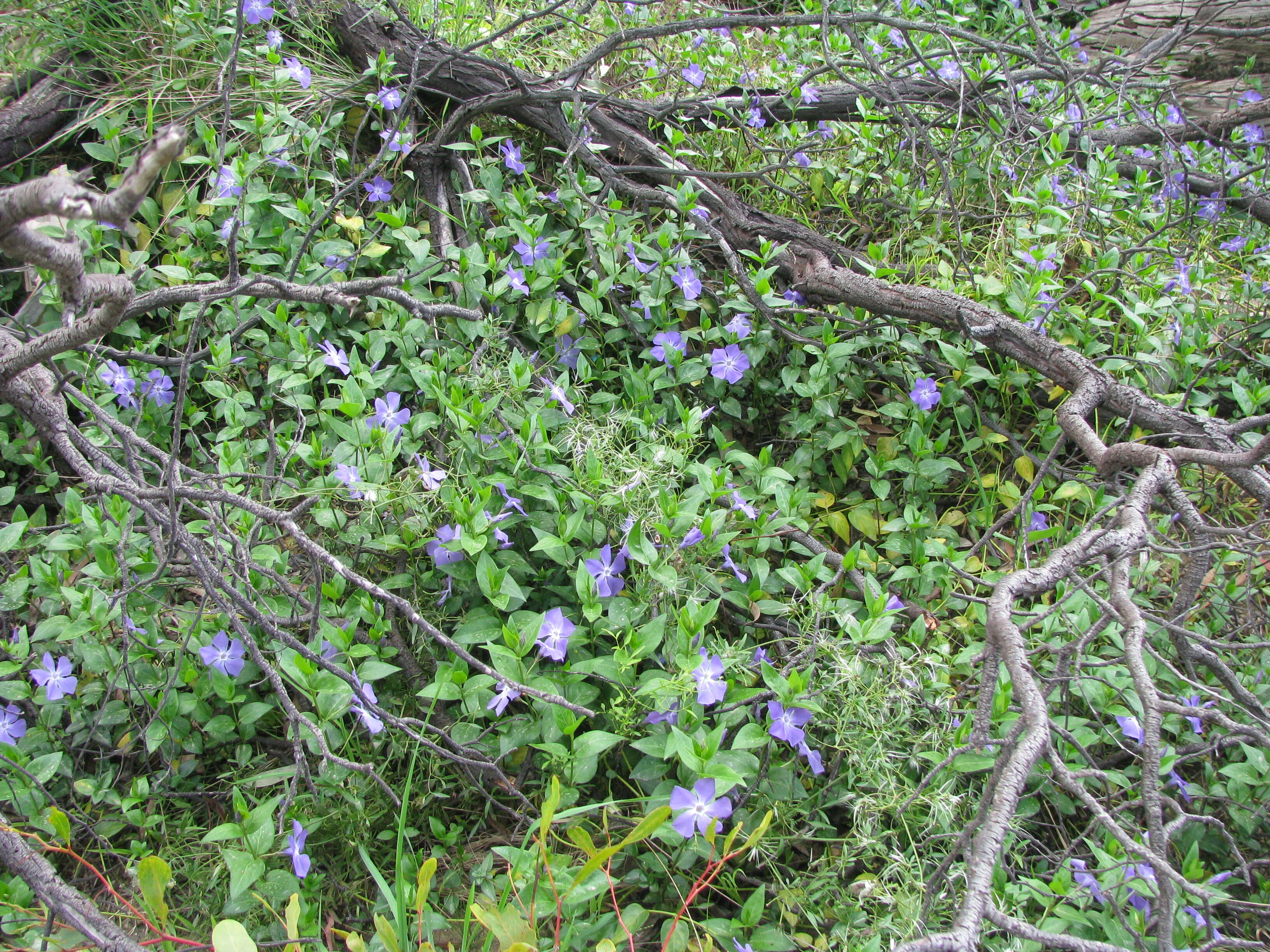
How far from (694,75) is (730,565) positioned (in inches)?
82.8

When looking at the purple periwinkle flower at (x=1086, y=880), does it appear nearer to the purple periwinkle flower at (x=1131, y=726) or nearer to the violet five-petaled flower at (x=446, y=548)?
the purple periwinkle flower at (x=1131, y=726)

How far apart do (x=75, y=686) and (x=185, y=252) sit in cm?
129

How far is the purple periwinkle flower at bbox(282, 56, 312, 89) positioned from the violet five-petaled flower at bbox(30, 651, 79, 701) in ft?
6.26

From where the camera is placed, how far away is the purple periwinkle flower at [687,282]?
2.50 m

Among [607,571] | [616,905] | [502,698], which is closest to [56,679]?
[502,698]

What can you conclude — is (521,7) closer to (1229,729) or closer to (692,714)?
(692,714)

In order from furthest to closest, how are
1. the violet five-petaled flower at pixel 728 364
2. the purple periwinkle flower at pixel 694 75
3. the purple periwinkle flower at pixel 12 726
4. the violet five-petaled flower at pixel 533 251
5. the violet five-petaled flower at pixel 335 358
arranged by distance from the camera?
1. the purple periwinkle flower at pixel 694 75
2. the violet five-petaled flower at pixel 533 251
3. the violet five-petaled flower at pixel 728 364
4. the violet five-petaled flower at pixel 335 358
5. the purple periwinkle flower at pixel 12 726

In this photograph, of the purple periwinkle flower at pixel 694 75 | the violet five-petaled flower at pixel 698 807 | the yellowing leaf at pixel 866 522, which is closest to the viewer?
the violet five-petaled flower at pixel 698 807

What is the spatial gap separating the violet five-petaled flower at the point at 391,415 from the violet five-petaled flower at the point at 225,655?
1.90 feet

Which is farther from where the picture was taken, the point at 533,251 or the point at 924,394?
the point at 533,251

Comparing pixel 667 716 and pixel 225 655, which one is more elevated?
Answer: pixel 225 655

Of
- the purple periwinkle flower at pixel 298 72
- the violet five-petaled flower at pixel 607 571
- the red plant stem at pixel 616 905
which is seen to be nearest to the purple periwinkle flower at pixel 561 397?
the violet five-petaled flower at pixel 607 571

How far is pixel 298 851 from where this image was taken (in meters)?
1.51

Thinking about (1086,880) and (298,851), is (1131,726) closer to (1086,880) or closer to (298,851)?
(1086,880)
